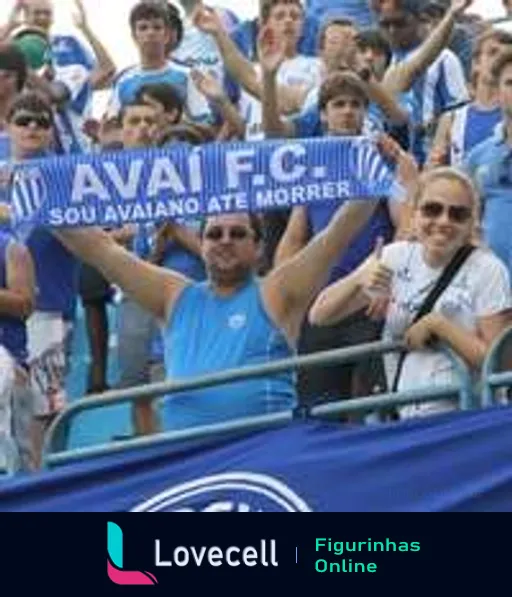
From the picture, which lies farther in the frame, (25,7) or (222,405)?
(25,7)

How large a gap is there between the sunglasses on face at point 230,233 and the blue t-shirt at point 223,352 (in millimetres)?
184

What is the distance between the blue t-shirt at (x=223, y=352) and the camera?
8.58m

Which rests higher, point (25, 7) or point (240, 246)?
point (25, 7)

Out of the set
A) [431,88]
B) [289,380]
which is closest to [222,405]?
[289,380]

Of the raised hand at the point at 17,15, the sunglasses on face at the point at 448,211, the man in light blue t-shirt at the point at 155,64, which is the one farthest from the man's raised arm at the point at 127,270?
the raised hand at the point at 17,15

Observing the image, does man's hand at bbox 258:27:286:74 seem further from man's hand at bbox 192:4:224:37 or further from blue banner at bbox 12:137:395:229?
blue banner at bbox 12:137:395:229

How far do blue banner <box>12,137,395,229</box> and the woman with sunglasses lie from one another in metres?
0.24

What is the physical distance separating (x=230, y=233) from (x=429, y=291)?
98 centimetres

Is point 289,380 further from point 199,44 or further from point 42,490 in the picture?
point 199,44

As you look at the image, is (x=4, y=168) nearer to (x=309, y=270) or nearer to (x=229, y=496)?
(x=309, y=270)

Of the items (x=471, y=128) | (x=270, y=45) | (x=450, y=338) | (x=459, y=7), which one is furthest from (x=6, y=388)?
(x=270, y=45)

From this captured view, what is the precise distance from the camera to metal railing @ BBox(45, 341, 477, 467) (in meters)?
7.68
